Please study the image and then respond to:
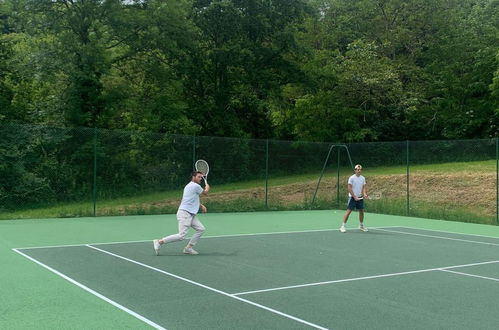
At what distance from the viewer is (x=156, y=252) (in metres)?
10.2

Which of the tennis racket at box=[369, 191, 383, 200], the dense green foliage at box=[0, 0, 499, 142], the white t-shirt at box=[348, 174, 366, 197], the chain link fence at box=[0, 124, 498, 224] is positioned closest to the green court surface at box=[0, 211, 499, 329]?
the white t-shirt at box=[348, 174, 366, 197]

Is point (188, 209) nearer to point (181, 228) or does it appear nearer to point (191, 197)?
point (191, 197)

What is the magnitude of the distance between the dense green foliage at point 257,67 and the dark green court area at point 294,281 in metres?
15.2

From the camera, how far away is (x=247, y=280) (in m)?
8.03

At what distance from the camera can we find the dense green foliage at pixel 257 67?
25109mm

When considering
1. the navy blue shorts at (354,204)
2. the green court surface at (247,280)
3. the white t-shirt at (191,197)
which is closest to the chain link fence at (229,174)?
the green court surface at (247,280)

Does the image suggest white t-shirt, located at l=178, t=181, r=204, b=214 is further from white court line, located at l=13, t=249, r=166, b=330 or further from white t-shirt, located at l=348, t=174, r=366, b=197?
white t-shirt, located at l=348, t=174, r=366, b=197

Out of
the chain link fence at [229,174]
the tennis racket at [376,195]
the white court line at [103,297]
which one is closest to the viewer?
the white court line at [103,297]

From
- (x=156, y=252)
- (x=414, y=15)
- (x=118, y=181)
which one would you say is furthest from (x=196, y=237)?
(x=414, y=15)

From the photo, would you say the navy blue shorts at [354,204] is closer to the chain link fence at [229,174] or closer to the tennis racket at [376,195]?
the chain link fence at [229,174]

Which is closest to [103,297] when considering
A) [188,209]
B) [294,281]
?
[294,281]

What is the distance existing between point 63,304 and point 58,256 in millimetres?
3727

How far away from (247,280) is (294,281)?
0.70 meters

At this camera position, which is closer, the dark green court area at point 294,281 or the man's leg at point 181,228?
the dark green court area at point 294,281
